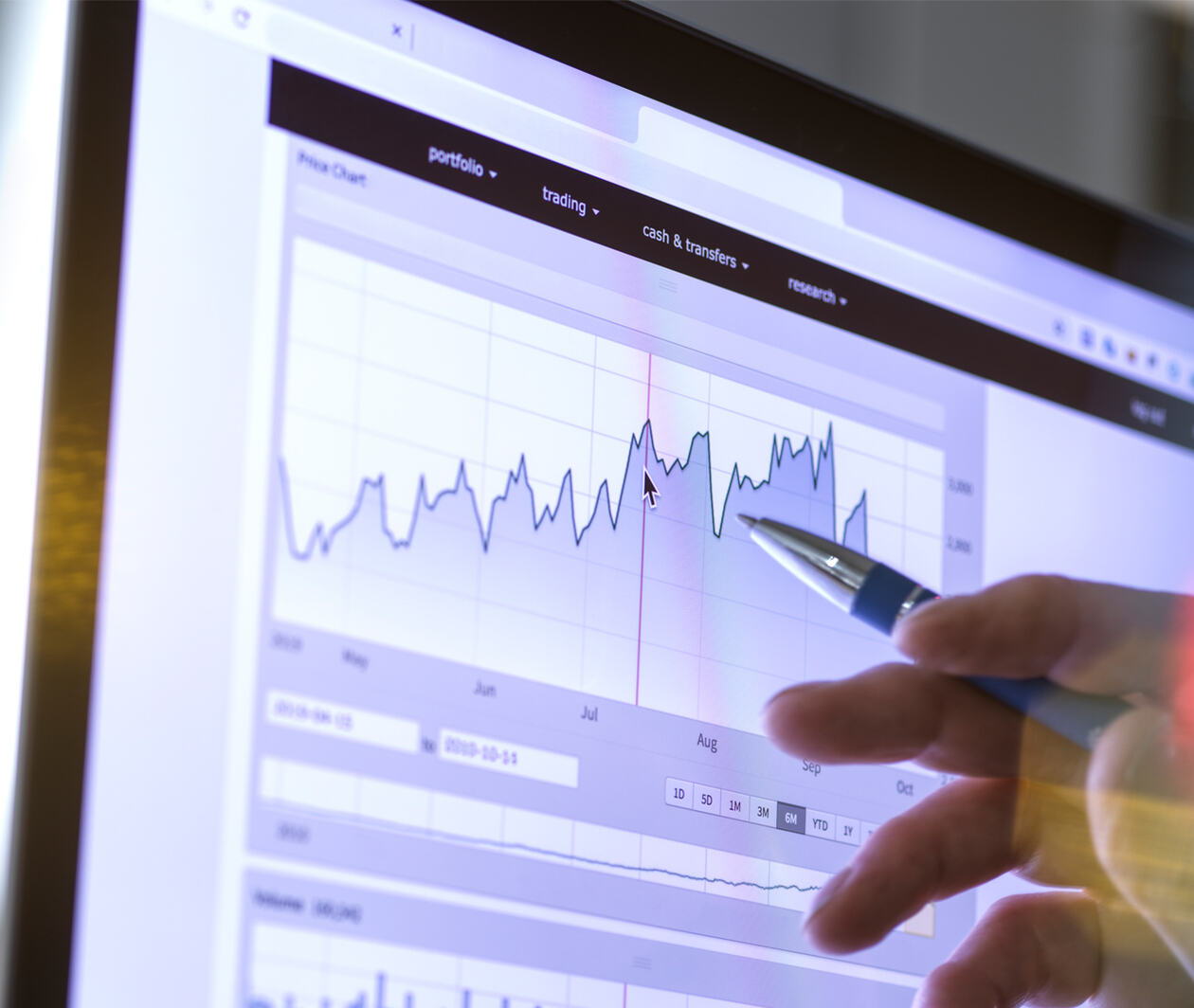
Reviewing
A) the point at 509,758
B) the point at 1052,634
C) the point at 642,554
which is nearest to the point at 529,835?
the point at 509,758

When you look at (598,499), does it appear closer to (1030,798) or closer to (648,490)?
(648,490)

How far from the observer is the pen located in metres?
0.56

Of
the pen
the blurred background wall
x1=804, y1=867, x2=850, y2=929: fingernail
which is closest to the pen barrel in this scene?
the pen

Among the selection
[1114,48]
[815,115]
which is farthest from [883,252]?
[1114,48]

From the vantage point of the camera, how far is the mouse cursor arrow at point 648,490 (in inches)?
23.1

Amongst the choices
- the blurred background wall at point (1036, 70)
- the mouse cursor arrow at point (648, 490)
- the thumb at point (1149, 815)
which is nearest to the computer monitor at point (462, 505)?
the mouse cursor arrow at point (648, 490)

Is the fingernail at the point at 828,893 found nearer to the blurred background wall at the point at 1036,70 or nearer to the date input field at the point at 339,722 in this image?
the date input field at the point at 339,722

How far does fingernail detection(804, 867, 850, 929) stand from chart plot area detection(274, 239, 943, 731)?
77 millimetres

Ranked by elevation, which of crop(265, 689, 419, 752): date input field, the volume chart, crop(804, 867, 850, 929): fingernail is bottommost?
the volume chart

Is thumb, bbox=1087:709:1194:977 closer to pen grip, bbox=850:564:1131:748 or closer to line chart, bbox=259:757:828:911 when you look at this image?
pen grip, bbox=850:564:1131:748

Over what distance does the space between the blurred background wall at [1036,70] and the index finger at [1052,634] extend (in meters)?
0.61

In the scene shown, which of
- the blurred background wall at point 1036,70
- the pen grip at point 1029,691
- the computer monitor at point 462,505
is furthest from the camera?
the blurred background wall at point 1036,70

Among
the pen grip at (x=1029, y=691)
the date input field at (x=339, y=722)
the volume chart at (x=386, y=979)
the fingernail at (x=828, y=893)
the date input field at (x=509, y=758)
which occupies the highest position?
the pen grip at (x=1029, y=691)

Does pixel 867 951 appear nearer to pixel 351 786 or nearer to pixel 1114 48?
pixel 351 786
